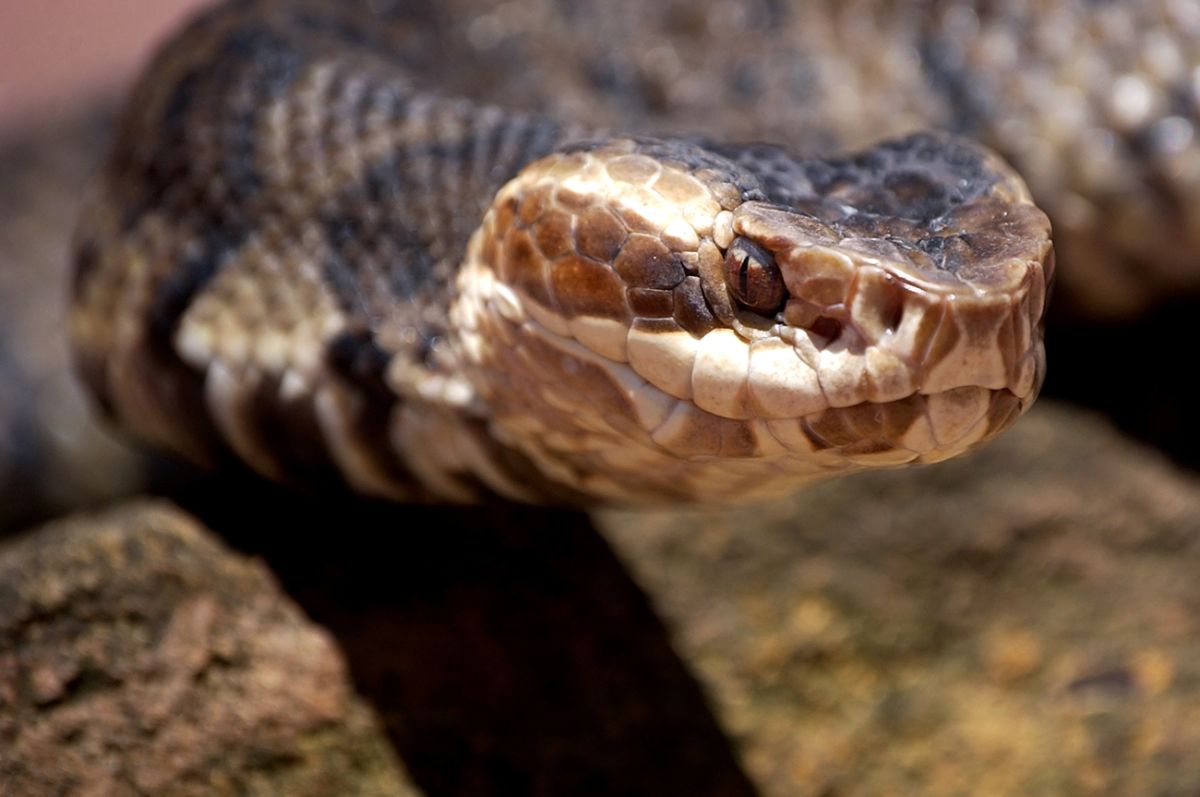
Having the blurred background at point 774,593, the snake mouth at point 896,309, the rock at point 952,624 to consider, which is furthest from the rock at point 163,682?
the snake mouth at point 896,309

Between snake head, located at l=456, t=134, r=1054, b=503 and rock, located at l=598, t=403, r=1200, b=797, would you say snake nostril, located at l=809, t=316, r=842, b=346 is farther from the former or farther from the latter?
rock, located at l=598, t=403, r=1200, b=797

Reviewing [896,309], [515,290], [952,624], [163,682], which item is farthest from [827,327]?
[952,624]

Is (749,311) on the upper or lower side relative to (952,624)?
upper

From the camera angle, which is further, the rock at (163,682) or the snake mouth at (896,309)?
the rock at (163,682)

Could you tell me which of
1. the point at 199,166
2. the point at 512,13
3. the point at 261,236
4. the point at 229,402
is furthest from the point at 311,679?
the point at 512,13

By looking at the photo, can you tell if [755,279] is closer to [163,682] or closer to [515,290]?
[515,290]

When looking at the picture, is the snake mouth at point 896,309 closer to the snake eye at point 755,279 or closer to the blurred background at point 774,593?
the snake eye at point 755,279

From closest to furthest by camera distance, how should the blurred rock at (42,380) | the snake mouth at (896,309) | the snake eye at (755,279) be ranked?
the snake mouth at (896,309) → the snake eye at (755,279) → the blurred rock at (42,380)
